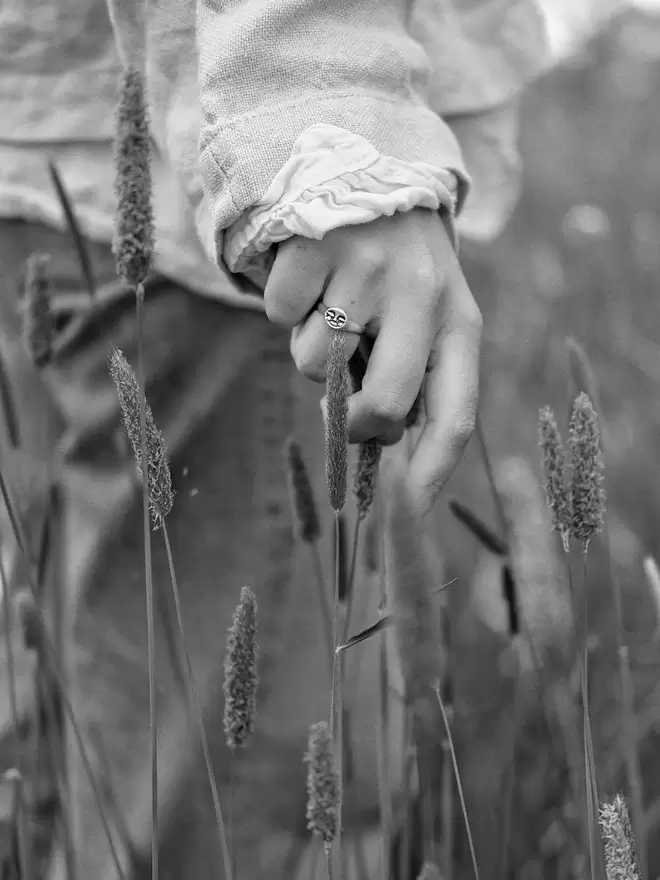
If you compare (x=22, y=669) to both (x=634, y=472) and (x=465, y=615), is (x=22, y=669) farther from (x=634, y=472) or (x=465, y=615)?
(x=634, y=472)

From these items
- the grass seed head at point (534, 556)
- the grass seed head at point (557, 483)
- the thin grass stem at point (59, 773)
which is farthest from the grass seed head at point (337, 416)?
the grass seed head at point (534, 556)

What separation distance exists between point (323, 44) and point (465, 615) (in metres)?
1.01

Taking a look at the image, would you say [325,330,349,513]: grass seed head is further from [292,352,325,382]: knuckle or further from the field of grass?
[292,352,325,382]: knuckle

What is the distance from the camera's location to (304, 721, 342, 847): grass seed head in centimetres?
42

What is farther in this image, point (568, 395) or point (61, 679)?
point (568, 395)

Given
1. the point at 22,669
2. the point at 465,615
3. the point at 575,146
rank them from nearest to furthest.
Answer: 1. the point at 22,669
2. the point at 465,615
3. the point at 575,146

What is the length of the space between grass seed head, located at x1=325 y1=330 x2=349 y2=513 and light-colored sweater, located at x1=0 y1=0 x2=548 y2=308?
13cm

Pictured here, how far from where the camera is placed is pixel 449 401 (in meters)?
0.54

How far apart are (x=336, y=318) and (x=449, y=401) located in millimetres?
78

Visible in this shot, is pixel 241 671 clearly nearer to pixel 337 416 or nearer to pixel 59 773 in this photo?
pixel 337 416

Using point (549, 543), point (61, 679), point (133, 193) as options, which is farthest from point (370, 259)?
point (549, 543)

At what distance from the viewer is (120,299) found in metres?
0.78

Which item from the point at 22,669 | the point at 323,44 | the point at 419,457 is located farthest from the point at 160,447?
the point at 22,669

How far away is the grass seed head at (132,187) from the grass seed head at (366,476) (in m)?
0.14
